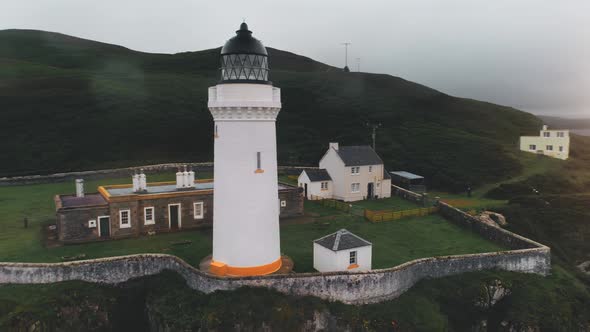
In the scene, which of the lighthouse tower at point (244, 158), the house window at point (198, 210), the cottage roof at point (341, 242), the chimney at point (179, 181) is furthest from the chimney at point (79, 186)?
the cottage roof at point (341, 242)

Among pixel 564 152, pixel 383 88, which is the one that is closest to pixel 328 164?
pixel 564 152

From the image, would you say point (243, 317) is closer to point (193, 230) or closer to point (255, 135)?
point (255, 135)

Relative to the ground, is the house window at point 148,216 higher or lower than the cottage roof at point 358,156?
lower

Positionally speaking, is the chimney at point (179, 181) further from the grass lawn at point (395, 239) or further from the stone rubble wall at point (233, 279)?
the stone rubble wall at point (233, 279)

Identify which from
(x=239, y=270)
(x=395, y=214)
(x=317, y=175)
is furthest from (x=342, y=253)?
(x=317, y=175)

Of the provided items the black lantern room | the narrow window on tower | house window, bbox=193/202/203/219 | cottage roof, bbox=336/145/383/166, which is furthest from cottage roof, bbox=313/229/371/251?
cottage roof, bbox=336/145/383/166

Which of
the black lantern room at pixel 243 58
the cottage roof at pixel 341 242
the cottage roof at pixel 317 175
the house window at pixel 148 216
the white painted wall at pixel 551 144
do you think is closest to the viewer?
the black lantern room at pixel 243 58

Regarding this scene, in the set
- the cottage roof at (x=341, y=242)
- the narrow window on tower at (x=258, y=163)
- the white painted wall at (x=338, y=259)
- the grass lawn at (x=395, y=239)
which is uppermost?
the narrow window on tower at (x=258, y=163)

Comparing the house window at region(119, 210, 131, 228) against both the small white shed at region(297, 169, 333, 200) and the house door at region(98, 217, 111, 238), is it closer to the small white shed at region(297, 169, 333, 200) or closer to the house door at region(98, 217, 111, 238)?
the house door at region(98, 217, 111, 238)
